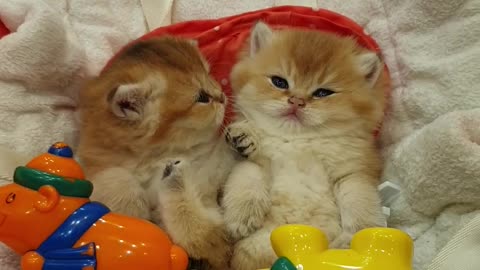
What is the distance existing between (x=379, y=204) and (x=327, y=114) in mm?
267

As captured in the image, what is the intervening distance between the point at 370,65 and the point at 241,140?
1.42 ft

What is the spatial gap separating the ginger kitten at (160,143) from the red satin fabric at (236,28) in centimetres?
33

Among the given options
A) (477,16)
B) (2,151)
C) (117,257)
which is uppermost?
(477,16)

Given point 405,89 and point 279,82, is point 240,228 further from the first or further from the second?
point 405,89

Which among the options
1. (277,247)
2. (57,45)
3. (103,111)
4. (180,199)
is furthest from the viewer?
(57,45)

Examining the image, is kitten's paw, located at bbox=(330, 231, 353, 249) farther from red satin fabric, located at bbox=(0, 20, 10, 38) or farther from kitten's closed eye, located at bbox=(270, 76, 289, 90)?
red satin fabric, located at bbox=(0, 20, 10, 38)

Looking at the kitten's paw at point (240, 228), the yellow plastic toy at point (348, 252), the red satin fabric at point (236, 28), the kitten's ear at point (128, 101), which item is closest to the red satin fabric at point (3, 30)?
the red satin fabric at point (236, 28)

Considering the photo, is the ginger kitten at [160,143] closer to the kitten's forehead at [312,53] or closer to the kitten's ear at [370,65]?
the kitten's forehead at [312,53]

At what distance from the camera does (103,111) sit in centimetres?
127

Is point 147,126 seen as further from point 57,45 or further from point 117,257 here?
point 57,45

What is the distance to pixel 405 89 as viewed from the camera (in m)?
1.57

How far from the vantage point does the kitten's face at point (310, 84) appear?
1.41 metres

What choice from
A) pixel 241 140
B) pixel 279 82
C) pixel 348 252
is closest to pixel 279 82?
pixel 279 82

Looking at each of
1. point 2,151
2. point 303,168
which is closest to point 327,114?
point 303,168
